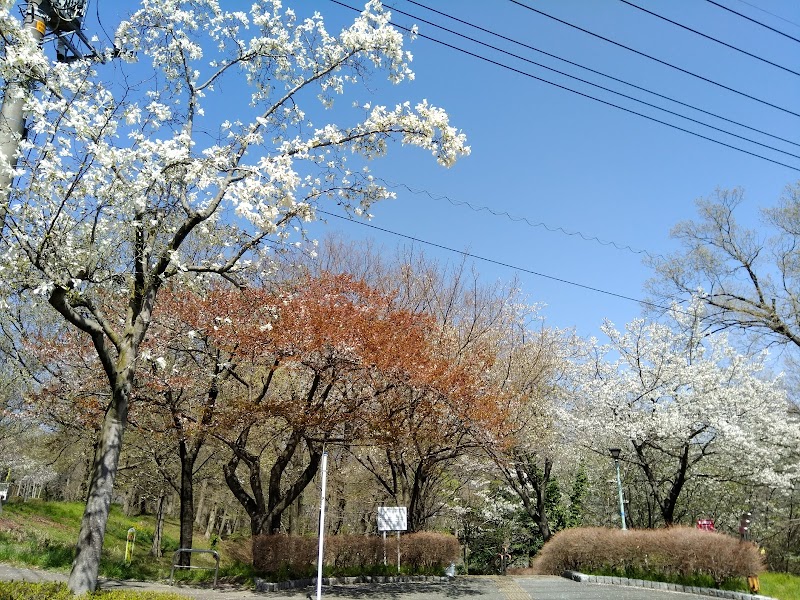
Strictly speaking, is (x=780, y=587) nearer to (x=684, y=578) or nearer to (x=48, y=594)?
(x=684, y=578)

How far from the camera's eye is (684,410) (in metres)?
18.9

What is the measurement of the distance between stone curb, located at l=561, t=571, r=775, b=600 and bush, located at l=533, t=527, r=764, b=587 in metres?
0.36

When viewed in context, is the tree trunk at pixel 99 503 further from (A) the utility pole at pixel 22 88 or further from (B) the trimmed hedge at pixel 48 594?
(A) the utility pole at pixel 22 88

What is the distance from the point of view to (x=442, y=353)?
18.4 metres

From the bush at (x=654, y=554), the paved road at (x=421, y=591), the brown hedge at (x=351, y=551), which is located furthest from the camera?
the brown hedge at (x=351, y=551)

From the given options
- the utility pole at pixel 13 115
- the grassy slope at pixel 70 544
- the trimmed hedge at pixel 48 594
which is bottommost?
the grassy slope at pixel 70 544

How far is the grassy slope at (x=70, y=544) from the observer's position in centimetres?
1230

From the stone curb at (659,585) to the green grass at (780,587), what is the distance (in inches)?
28.0

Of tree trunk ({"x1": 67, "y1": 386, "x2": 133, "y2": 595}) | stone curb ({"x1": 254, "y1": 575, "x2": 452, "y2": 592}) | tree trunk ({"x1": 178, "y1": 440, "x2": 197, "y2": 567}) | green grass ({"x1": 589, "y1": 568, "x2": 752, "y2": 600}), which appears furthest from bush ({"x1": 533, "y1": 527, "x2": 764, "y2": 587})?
tree trunk ({"x1": 67, "y1": 386, "x2": 133, "y2": 595})

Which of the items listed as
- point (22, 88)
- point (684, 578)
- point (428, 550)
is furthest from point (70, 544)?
point (684, 578)

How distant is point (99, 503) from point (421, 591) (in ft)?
23.8

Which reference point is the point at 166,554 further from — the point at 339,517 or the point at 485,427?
the point at 485,427

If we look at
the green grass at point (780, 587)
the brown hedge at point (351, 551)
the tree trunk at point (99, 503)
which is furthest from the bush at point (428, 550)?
the tree trunk at point (99, 503)

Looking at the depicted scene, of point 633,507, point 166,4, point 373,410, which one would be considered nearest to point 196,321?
point 373,410
